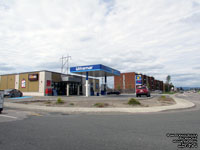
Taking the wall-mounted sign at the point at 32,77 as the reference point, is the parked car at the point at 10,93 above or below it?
below

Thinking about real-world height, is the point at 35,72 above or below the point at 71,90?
above

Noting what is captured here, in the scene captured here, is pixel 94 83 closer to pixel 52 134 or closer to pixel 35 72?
pixel 35 72

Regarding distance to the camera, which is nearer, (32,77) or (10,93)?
(10,93)

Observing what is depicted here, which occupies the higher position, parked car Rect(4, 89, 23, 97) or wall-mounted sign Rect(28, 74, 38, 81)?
wall-mounted sign Rect(28, 74, 38, 81)

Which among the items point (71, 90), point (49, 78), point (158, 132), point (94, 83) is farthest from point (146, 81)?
point (158, 132)

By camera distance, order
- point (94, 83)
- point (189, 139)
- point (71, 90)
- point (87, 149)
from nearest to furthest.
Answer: point (87, 149) < point (189, 139) < point (71, 90) < point (94, 83)

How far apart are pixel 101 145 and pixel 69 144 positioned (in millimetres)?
937

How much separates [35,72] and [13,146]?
34.7 meters

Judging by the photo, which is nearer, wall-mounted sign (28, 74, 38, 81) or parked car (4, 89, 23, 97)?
parked car (4, 89, 23, 97)

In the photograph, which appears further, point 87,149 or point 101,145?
point 101,145

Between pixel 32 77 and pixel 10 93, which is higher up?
pixel 32 77

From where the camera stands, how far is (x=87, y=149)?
15.1ft

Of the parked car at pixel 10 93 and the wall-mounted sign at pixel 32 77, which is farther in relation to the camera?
the wall-mounted sign at pixel 32 77

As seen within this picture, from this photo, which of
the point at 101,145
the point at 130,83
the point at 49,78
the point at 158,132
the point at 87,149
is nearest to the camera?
the point at 87,149
